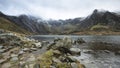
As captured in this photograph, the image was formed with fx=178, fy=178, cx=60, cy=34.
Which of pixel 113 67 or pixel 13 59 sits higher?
pixel 13 59

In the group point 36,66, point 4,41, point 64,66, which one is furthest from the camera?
point 4,41

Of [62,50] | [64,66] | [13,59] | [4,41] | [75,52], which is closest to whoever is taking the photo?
[64,66]

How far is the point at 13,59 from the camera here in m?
30.0

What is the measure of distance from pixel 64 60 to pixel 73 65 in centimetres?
374

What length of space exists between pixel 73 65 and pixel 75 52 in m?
19.9

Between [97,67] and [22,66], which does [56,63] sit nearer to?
[22,66]

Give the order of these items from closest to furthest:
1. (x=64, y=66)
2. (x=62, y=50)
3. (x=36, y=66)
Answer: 1. (x=36, y=66)
2. (x=64, y=66)
3. (x=62, y=50)

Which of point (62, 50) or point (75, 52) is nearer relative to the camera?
point (62, 50)

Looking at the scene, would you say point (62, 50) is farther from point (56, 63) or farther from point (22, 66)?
point (22, 66)

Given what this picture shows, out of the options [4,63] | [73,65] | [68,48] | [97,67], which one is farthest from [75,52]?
[4,63]

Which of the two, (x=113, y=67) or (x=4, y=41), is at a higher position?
(x=4, y=41)

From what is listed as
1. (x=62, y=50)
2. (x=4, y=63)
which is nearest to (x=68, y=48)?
(x=62, y=50)

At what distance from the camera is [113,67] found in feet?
109

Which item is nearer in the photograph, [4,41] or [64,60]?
[64,60]
